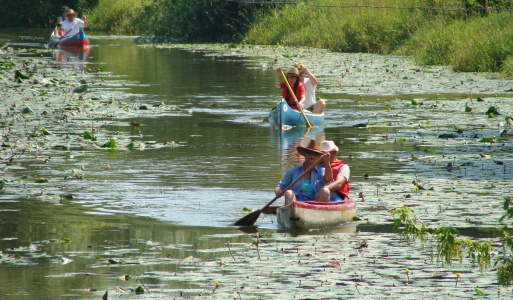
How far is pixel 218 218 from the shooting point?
31.2 ft

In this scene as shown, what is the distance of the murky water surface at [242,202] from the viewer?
705cm

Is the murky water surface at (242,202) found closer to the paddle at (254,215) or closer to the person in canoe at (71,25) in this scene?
the paddle at (254,215)

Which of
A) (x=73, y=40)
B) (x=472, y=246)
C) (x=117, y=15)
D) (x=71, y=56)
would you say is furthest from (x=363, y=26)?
(x=117, y=15)

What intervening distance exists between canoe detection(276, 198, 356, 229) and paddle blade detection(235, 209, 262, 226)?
22 centimetres

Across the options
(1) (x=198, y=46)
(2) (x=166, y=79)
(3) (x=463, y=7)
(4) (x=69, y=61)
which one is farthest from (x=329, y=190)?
(1) (x=198, y=46)

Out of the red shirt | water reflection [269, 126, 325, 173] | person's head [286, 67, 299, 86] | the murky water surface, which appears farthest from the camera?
the red shirt

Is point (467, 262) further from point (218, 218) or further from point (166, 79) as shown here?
point (166, 79)

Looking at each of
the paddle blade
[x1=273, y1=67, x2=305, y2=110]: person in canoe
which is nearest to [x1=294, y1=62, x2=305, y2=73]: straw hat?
[x1=273, y1=67, x2=305, y2=110]: person in canoe

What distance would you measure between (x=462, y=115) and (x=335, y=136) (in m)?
3.42

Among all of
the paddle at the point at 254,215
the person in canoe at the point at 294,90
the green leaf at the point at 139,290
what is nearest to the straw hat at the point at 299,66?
the person in canoe at the point at 294,90

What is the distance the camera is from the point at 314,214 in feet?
29.9

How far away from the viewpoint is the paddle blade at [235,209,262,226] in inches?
361

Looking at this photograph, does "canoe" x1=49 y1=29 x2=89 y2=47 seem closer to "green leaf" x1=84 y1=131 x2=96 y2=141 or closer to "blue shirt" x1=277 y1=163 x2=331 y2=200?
"green leaf" x1=84 y1=131 x2=96 y2=141

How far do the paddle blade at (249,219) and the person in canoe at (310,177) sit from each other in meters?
0.39
